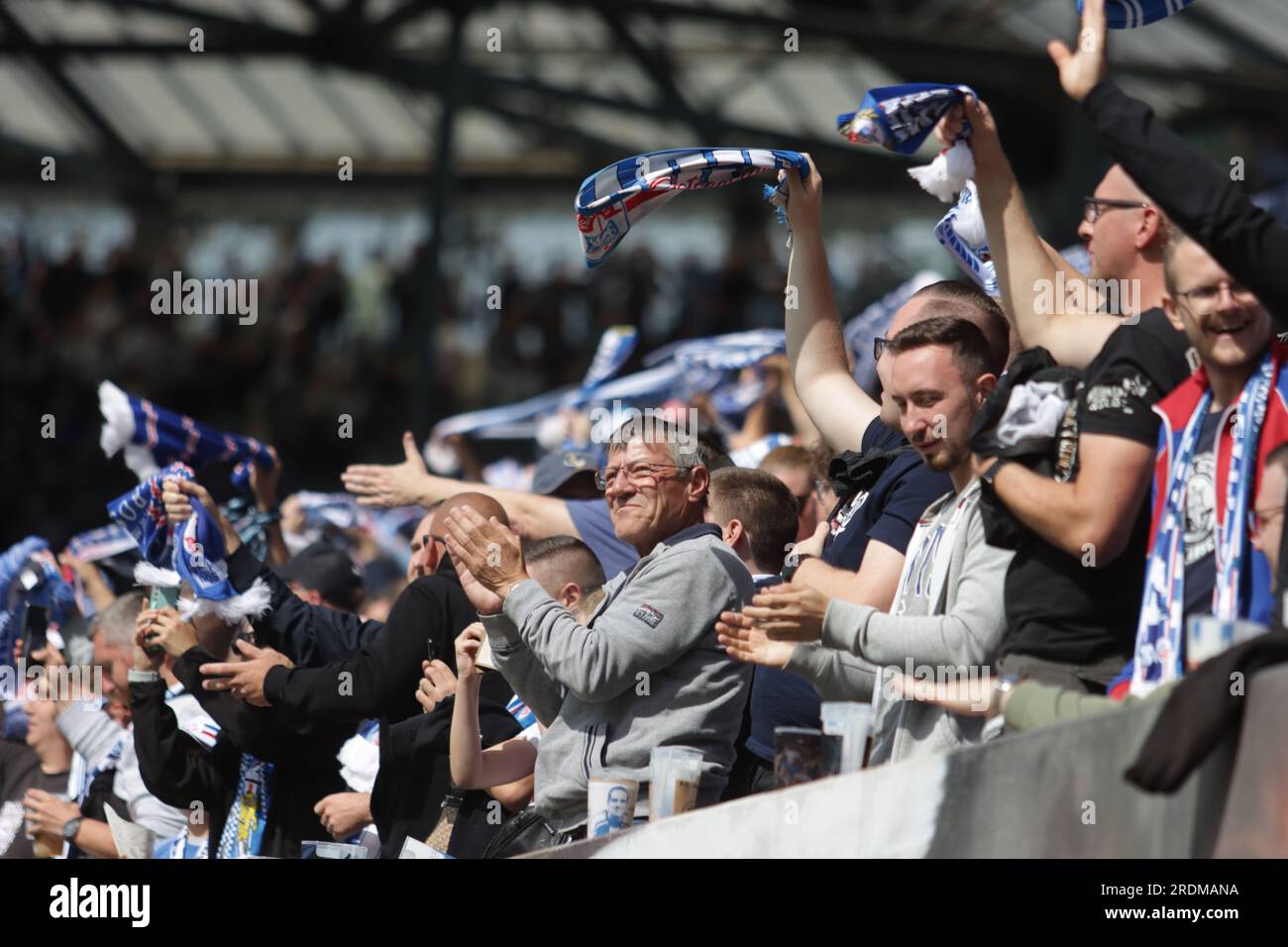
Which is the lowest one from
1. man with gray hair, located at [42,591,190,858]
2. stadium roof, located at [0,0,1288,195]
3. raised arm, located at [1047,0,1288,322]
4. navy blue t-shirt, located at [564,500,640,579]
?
man with gray hair, located at [42,591,190,858]

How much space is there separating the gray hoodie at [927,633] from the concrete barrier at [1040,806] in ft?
1.33

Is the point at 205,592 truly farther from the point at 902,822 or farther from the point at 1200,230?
the point at 1200,230

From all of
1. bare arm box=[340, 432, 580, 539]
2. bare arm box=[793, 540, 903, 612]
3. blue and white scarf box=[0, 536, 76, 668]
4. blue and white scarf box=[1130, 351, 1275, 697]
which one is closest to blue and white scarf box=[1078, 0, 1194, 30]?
blue and white scarf box=[1130, 351, 1275, 697]

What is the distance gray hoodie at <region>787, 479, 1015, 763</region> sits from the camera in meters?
3.92

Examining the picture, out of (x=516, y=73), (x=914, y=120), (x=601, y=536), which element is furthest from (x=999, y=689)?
(x=516, y=73)

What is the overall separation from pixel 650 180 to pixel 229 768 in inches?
86.8

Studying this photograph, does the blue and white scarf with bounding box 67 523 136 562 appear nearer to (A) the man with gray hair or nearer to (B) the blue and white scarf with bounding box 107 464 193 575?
(A) the man with gray hair

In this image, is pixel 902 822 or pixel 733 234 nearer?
pixel 902 822

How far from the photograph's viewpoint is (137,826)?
629cm

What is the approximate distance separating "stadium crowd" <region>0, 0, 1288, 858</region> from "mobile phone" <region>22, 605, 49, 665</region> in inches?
27.5

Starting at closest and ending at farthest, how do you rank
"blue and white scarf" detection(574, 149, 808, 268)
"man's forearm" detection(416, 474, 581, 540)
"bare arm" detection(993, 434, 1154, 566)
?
"bare arm" detection(993, 434, 1154, 566), "blue and white scarf" detection(574, 149, 808, 268), "man's forearm" detection(416, 474, 581, 540)

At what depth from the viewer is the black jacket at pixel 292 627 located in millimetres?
5695
